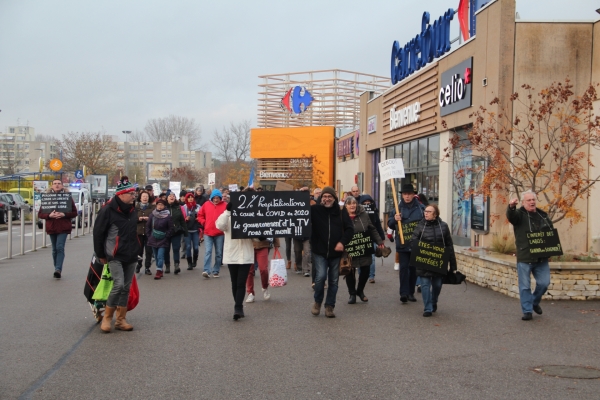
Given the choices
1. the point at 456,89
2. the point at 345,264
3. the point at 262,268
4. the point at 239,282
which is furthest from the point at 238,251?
the point at 456,89

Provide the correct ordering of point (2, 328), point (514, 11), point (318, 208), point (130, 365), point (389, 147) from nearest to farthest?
point (130, 365) < point (2, 328) < point (318, 208) < point (514, 11) < point (389, 147)

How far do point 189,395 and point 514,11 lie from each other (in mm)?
12561

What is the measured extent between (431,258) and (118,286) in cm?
434

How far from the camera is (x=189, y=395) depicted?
5.60m

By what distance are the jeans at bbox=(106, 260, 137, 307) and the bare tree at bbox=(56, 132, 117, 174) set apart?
54.3m

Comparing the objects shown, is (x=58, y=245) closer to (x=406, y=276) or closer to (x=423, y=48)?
(x=406, y=276)

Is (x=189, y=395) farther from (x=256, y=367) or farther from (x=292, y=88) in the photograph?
(x=292, y=88)

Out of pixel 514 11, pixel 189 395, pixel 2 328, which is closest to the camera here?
pixel 189 395

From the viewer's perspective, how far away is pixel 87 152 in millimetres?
60344

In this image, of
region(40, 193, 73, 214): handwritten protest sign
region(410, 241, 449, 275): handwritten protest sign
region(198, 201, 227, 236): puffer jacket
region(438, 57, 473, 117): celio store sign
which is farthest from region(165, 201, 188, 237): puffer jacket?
region(438, 57, 473, 117): celio store sign

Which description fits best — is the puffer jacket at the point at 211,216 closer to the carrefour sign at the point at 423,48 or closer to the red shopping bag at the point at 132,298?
the red shopping bag at the point at 132,298

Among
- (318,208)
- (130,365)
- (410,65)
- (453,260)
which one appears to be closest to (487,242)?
(453,260)

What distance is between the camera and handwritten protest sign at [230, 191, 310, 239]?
9.40 metres

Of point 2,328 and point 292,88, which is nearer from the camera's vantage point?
point 2,328
